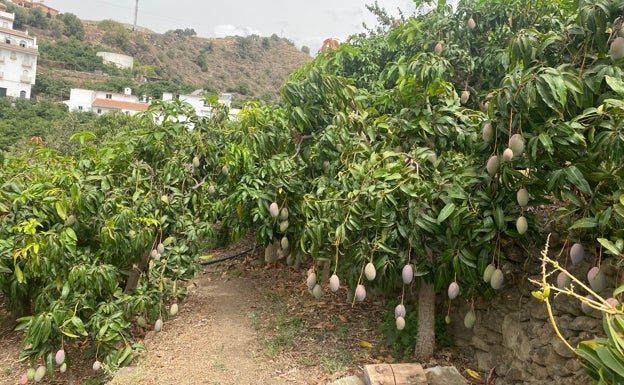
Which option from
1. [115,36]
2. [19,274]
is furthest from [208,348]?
[115,36]

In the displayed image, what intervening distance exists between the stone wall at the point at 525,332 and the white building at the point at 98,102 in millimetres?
33153

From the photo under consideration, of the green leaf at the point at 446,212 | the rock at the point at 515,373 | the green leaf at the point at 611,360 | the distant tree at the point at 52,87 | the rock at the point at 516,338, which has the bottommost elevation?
the rock at the point at 515,373

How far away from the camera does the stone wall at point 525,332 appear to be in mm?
2371

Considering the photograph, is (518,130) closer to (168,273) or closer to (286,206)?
(286,206)

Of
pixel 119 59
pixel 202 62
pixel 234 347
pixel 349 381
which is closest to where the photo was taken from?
pixel 349 381

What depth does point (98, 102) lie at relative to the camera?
34.0 m

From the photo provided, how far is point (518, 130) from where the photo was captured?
7.37ft

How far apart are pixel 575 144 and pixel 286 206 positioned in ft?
7.67

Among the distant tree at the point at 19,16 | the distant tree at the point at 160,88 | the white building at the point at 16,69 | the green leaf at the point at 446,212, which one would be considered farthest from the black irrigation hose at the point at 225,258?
the distant tree at the point at 19,16

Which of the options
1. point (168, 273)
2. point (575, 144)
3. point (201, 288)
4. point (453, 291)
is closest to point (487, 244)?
point (453, 291)

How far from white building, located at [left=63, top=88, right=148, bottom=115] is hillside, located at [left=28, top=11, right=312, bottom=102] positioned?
3041 mm

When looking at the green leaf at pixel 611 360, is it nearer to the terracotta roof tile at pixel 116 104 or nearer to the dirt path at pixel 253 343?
the dirt path at pixel 253 343

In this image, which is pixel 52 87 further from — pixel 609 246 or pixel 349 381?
pixel 609 246

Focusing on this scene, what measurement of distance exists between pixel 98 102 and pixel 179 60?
19.7 meters
